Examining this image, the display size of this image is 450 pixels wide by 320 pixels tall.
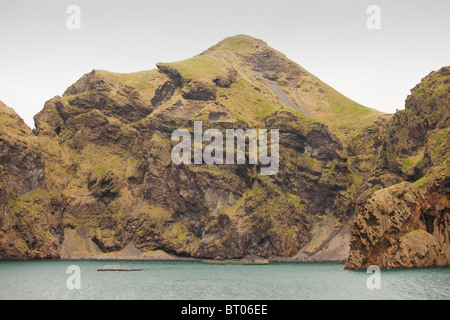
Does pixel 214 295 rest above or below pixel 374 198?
below

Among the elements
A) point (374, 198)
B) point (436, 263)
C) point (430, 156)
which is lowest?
point (436, 263)

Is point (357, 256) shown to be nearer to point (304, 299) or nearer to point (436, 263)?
point (436, 263)

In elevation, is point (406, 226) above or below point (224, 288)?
above

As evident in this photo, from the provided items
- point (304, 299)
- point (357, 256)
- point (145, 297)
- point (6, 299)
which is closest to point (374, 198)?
point (357, 256)

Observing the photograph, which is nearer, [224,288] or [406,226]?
[224,288]

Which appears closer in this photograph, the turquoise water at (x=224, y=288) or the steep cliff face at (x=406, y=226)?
the turquoise water at (x=224, y=288)

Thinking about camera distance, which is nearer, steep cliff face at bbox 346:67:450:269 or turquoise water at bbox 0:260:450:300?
turquoise water at bbox 0:260:450:300
